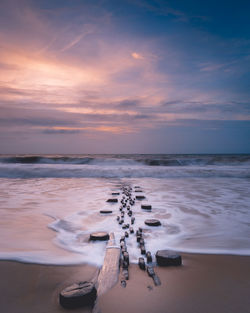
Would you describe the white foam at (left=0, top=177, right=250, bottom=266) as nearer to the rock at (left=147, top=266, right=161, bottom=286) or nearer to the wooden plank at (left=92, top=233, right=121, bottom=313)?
the wooden plank at (left=92, top=233, right=121, bottom=313)

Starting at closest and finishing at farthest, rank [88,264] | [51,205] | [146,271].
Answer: [146,271] < [88,264] < [51,205]

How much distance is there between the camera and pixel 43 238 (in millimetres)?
2629

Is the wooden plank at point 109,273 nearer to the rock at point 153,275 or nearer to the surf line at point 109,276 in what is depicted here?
the surf line at point 109,276

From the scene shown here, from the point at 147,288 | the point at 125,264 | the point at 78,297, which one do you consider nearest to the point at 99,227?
the point at 125,264

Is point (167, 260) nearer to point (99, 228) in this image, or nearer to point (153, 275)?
point (153, 275)

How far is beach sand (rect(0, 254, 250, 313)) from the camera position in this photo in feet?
4.32

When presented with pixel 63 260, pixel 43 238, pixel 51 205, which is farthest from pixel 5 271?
pixel 51 205

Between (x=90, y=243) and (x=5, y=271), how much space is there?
33.4 inches

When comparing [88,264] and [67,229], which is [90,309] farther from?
[67,229]

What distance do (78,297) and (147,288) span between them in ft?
1.57

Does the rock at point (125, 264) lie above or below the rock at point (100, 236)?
above

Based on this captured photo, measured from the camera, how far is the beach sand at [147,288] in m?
1.32

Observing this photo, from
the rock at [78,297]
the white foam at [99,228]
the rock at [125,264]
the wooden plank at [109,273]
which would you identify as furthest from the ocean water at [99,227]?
the rock at [78,297]

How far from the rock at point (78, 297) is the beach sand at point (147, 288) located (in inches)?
1.5
